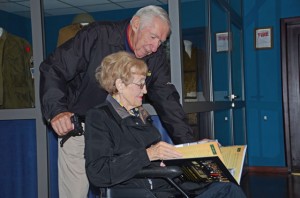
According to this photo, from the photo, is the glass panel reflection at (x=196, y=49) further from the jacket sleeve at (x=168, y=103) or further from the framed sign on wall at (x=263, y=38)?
the framed sign on wall at (x=263, y=38)

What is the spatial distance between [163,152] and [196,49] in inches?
76.1

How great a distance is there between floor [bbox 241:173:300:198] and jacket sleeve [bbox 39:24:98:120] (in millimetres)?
2623

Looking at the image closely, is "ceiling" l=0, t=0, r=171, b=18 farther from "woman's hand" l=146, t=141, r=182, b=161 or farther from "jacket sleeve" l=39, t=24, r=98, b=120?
"woman's hand" l=146, t=141, r=182, b=161

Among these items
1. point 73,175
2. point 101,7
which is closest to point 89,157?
point 73,175

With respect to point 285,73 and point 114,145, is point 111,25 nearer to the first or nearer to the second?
point 114,145

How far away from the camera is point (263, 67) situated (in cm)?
520

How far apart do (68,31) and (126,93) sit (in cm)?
118

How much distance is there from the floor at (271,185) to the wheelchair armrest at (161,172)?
102 inches

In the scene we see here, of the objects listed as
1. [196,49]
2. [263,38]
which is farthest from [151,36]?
[263,38]

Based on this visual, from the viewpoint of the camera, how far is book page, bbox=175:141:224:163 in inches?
61.5

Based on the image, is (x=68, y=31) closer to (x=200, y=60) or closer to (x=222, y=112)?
(x=200, y=60)

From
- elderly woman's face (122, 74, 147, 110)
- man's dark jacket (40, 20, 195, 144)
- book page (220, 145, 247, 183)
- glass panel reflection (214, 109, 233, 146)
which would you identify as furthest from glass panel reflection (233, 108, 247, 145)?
elderly woman's face (122, 74, 147, 110)

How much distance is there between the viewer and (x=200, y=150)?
1571 millimetres

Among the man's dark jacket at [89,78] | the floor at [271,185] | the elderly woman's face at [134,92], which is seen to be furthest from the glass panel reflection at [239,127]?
the elderly woman's face at [134,92]
